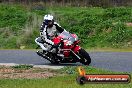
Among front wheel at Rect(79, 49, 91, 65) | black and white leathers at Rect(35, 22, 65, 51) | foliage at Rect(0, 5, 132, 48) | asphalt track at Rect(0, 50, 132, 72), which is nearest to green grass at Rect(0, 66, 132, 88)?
asphalt track at Rect(0, 50, 132, 72)

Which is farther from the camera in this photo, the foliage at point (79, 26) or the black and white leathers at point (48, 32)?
the foliage at point (79, 26)

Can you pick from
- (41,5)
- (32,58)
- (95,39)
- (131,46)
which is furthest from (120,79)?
(41,5)

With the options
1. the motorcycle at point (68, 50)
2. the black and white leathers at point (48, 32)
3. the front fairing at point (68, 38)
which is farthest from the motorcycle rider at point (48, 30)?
the front fairing at point (68, 38)

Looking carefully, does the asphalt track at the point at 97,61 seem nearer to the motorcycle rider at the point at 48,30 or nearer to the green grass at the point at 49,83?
the motorcycle rider at the point at 48,30

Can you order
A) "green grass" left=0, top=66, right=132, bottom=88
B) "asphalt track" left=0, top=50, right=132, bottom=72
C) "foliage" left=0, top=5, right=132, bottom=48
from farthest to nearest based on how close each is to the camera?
"foliage" left=0, top=5, right=132, bottom=48
"asphalt track" left=0, top=50, right=132, bottom=72
"green grass" left=0, top=66, right=132, bottom=88

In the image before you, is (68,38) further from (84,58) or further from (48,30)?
(84,58)

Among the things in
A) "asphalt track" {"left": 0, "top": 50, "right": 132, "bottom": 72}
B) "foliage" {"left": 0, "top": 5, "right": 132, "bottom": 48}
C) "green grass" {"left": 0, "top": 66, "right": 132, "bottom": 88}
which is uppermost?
"green grass" {"left": 0, "top": 66, "right": 132, "bottom": 88}

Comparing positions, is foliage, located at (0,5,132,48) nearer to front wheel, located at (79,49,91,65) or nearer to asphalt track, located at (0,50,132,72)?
asphalt track, located at (0,50,132,72)

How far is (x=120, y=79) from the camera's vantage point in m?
7.30

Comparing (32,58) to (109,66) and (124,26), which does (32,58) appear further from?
(124,26)

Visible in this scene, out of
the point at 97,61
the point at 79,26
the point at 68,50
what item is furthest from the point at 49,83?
the point at 79,26

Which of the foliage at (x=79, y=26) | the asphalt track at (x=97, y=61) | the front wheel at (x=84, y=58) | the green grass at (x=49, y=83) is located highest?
the green grass at (x=49, y=83)

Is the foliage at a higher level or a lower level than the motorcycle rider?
lower

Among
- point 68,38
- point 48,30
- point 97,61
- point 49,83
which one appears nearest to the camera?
Result: point 49,83
